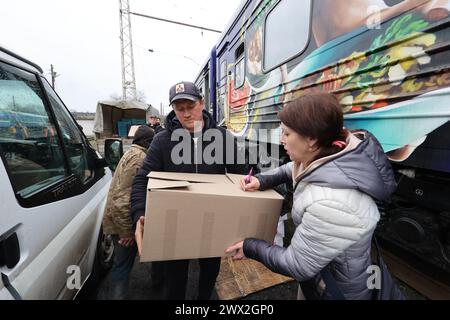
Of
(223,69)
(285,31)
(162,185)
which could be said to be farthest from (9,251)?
(223,69)

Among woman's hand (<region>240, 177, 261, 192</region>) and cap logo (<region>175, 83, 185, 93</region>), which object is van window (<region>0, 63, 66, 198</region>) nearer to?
cap logo (<region>175, 83, 185, 93</region>)

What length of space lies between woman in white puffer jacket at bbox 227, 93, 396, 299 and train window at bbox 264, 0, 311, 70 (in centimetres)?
163

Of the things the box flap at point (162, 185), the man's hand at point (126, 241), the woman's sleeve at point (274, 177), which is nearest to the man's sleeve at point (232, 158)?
the woman's sleeve at point (274, 177)

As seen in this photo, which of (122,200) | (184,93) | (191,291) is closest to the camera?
(184,93)

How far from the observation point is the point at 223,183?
4.51 feet

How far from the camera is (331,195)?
90 centimetres

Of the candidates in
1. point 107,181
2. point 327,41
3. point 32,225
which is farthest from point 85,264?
point 327,41

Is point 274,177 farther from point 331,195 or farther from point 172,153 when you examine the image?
point 172,153

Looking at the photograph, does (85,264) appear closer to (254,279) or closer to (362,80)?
(254,279)

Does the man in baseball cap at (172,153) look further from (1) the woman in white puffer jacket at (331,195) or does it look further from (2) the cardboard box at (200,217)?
(1) the woman in white puffer jacket at (331,195)

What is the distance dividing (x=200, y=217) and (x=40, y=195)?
0.80m

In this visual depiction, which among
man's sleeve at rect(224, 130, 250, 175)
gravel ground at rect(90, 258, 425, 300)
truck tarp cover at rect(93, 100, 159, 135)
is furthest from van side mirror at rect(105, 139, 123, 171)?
truck tarp cover at rect(93, 100, 159, 135)

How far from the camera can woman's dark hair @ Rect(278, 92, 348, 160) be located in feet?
3.15
